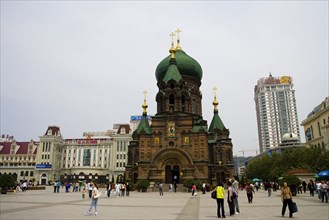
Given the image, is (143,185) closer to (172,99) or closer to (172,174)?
(172,174)

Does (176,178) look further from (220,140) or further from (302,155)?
(302,155)

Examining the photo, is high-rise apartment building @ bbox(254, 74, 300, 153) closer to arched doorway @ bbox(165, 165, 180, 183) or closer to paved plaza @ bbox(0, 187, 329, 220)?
arched doorway @ bbox(165, 165, 180, 183)

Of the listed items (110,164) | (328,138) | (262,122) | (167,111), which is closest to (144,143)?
(167,111)

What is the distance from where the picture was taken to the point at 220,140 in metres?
51.2

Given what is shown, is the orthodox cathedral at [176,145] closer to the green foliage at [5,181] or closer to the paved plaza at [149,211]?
the green foliage at [5,181]

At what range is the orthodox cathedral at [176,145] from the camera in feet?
140

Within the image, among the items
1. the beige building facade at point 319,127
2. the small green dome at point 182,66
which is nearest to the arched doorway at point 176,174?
the small green dome at point 182,66

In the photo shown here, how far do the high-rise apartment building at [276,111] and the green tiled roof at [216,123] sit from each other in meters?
110

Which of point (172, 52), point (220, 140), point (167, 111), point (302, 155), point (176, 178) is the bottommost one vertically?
point (176, 178)

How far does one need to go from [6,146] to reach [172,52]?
255ft

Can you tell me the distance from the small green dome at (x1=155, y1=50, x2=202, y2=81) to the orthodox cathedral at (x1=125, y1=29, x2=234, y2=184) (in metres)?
1.08

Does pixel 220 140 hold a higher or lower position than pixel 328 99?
lower

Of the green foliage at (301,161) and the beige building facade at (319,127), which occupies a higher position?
the beige building facade at (319,127)

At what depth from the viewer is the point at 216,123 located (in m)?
53.9
